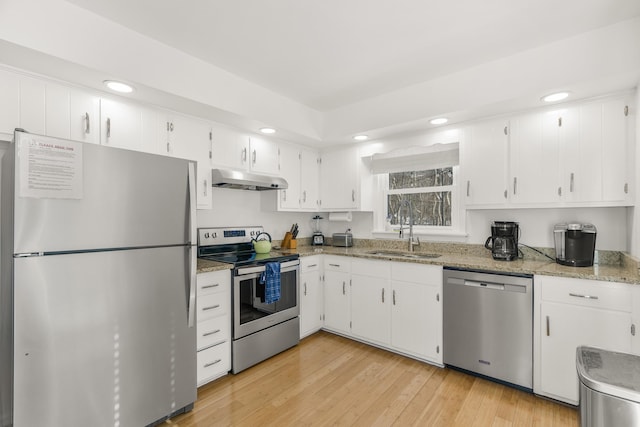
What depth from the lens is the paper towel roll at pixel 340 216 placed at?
3980 millimetres

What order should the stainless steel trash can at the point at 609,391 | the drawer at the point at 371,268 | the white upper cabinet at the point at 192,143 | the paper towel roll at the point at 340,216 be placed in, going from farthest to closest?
1. the paper towel roll at the point at 340,216
2. the drawer at the point at 371,268
3. the white upper cabinet at the point at 192,143
4. the stainless steel trash can at the point at 609,391

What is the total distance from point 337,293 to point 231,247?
50.4 inches

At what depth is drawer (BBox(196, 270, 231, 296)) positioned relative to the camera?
7.82 feet

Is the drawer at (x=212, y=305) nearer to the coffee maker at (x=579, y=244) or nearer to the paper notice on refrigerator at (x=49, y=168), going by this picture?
the paper notice on refrigerator at (x=49, y=168)

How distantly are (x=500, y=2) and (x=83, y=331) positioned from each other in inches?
118

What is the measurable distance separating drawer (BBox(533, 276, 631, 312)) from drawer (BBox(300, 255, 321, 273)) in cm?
205

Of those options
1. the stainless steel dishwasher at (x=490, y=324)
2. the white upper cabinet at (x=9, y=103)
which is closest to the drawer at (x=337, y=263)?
the stainless steel dishwasher at (x=490, y=324)

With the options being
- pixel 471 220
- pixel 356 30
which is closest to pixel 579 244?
pixel 471 220

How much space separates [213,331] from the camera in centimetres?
247

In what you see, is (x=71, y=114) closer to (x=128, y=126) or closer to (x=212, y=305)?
(x=128, y=126)

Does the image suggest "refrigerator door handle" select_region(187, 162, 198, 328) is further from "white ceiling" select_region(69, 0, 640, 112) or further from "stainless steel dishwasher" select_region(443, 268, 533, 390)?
"stainless steel dishwasher" select_region(443, 268, 533, 390)

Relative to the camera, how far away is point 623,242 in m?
2.40

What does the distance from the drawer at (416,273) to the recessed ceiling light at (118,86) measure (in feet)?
8.63

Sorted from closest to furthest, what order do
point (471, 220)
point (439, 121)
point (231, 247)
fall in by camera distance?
1. point (439, 121)
2. point (471, 220)
3. point (231, 247)
